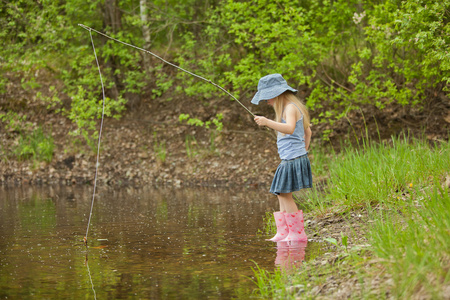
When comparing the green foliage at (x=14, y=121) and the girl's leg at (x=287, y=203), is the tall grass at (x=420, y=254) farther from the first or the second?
the green foliage at (x=14, y=121)

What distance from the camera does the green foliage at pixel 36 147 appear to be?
12.1 meters

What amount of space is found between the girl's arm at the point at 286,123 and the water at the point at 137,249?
1041mm

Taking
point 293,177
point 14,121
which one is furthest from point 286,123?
point 14,121

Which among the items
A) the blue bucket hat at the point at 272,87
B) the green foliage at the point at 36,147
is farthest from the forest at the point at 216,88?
the blue bucket hat at the point at 272,87

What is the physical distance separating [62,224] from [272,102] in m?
3.03

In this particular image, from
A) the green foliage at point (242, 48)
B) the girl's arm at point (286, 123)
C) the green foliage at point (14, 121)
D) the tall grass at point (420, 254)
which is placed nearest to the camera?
the tall grass at point (420, 254)

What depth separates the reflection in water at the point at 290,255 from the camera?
4.11 metres

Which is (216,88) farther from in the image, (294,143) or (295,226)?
(295,226)

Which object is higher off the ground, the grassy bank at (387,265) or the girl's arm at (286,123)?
the girl's arm at (286,123)

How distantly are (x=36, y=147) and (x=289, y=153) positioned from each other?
8.81 metres

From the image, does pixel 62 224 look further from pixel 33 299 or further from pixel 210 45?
pixel 210 45

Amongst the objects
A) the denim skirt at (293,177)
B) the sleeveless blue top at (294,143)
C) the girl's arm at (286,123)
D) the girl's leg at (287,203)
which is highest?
the girl's arm at (286,123)

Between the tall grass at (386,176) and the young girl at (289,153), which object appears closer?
the young girl at (289,153)

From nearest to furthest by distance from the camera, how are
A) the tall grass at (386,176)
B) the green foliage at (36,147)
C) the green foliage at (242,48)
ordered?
the tall grass at (386,176), the green foliage at (242,48), the green foliage at (36,147)
